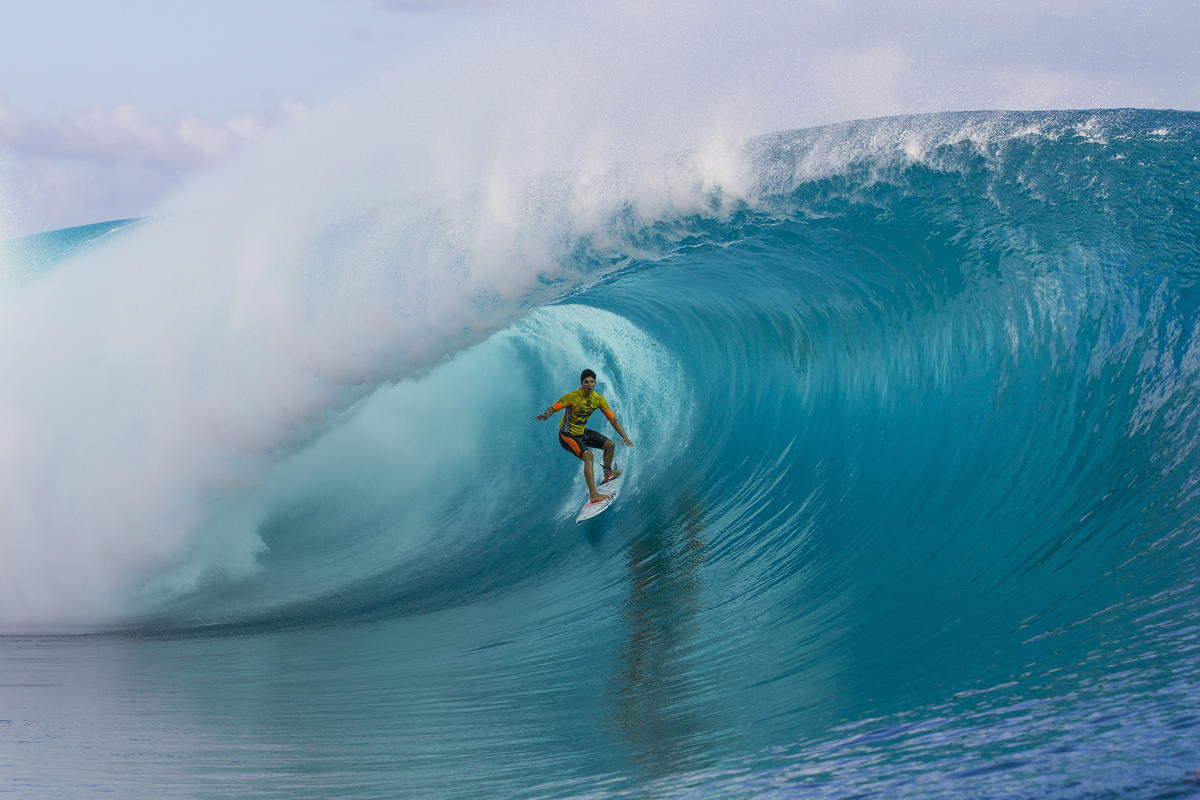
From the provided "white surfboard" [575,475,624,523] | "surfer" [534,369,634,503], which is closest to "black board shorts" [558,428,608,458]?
"surfer" [534,369,634,503]

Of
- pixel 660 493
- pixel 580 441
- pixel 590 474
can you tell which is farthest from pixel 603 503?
pixel 580 441

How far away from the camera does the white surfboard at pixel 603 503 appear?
367 inches

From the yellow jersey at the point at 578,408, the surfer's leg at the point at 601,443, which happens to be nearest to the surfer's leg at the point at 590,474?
the surfer's leg at the point at 601,443

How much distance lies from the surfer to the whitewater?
16.6 inches

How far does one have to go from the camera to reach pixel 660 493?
9.52 meters

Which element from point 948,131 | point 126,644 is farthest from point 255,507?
point 948,131

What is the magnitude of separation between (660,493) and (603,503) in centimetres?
51

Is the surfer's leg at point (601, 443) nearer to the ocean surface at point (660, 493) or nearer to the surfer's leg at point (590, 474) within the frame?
the surfer's leg at point (590, 474)

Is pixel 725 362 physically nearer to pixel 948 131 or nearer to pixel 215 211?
pixel 948 131

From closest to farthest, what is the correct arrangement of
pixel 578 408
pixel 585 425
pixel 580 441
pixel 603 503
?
pixel 578 408, pixel 580 441, pixel 585 425, pixel 603 503

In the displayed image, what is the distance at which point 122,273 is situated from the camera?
33.4 feet

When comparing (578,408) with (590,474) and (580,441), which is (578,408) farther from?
(590,474)

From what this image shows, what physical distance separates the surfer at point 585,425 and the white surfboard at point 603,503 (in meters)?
0.04

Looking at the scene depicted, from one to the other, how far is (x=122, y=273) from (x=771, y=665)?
306 inches
